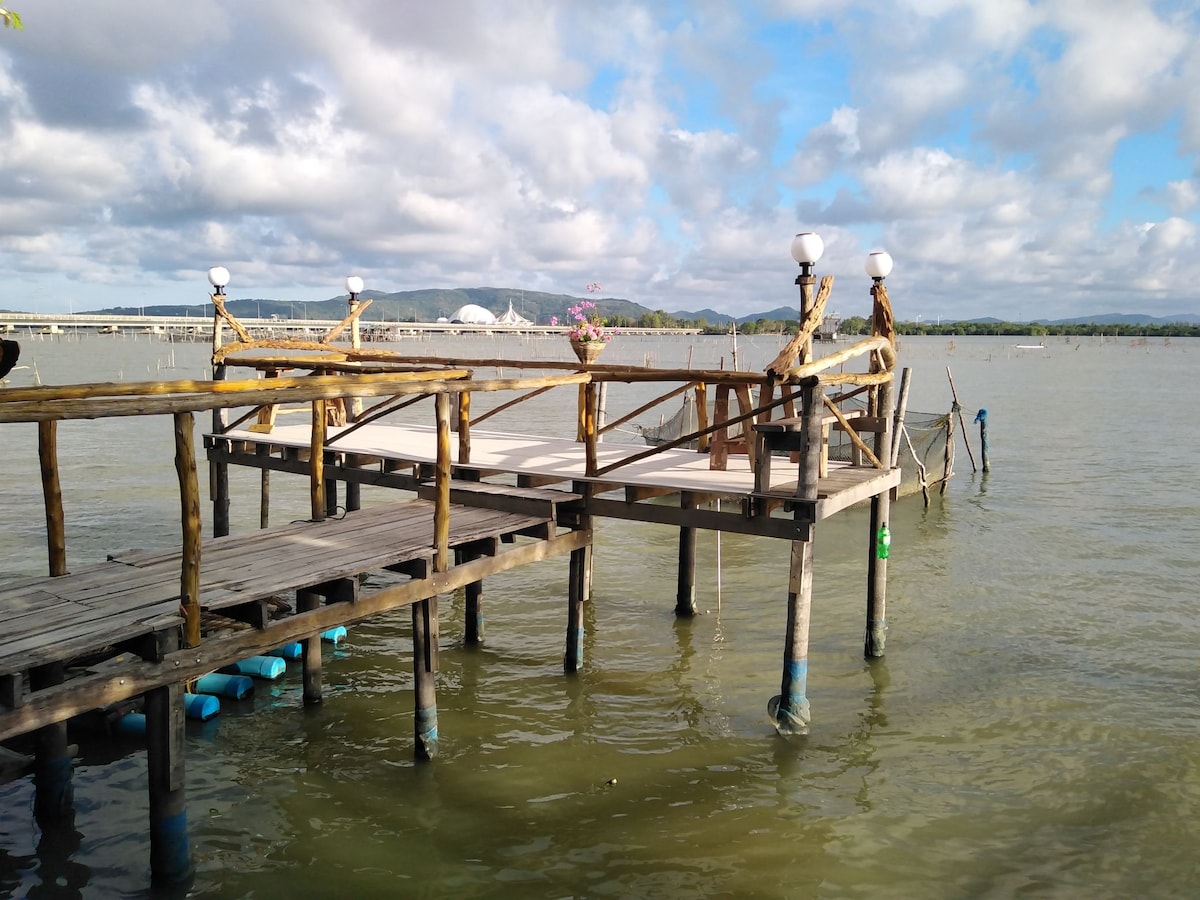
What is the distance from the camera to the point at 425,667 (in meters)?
7.71

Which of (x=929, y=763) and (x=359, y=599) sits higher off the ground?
(x=359, y=599)

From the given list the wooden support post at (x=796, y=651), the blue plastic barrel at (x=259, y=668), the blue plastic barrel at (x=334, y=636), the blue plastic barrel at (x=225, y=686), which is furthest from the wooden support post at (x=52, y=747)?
the wooden support post at (x=796, y=651)

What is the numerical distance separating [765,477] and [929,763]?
3.13 m

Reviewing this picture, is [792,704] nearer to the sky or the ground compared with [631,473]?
nearer to the ground

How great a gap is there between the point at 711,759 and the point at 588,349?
6.59 m

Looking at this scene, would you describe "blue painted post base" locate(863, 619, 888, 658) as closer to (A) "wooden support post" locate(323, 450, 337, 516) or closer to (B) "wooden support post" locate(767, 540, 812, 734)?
(B) "wooden support post" locate(767, 540, 812, 734)

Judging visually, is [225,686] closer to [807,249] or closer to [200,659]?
[200,659]

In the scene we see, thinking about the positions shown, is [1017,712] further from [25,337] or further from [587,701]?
[25,337]

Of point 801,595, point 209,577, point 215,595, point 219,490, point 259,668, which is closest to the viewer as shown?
point 215,595

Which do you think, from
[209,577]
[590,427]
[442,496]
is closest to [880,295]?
[590,427]

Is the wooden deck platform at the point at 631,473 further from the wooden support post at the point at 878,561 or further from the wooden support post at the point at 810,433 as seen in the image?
the wooden support post at the point at 878,561

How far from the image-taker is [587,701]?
9.52 metres

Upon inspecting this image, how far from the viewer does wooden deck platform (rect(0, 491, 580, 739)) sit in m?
5.15

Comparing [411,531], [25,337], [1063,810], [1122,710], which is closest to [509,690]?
[411,531]
